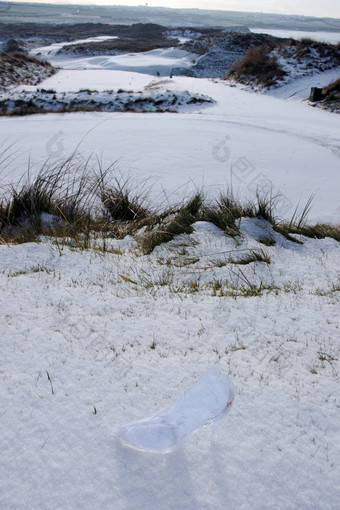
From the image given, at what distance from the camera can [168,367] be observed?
5.17 ft

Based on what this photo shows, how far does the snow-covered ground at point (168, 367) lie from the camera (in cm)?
110

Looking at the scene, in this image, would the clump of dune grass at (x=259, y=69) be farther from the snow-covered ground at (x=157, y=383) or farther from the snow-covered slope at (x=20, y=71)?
the snow-covered ground at (x=157, y=383)

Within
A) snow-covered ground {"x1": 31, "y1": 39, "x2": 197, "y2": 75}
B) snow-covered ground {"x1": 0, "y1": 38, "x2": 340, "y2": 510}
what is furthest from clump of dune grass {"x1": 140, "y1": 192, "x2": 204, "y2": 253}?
snow-covered ground {"x1": 31, "y1": 39, "x2": 197, "y2": 75}

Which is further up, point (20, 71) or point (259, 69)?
point (259, 69)

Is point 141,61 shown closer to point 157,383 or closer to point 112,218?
point 112,218

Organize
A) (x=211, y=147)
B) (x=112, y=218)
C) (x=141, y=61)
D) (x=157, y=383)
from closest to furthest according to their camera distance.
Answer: (x=157, y=383), (x=112, y=218), (x=211, y=147), (x=141, y=61)

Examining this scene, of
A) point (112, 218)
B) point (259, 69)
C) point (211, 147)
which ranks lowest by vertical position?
point (112, 218)

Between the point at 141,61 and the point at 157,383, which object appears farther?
the point at 141,61

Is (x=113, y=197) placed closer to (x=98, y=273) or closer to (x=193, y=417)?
(x=98, y=273)

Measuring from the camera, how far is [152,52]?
29.5 meters

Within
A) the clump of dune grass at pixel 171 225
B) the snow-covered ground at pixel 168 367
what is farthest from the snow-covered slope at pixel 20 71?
the snow-covered ground at pixel 168 367

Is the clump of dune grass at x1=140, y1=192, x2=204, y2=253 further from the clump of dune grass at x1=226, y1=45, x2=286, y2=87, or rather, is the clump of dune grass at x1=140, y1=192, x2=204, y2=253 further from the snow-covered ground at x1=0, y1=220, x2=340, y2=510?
the clump of dune grass at x1=226, y1=45, x2=286, y2=87

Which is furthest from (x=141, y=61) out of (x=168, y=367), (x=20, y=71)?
(x=168, y=367)

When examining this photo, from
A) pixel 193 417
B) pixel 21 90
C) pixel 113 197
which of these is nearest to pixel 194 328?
pixel 193 417
